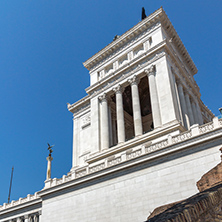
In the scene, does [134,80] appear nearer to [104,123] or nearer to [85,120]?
[104,123]

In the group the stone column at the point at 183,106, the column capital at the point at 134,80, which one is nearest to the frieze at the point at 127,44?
the column capital at the point at 134,80

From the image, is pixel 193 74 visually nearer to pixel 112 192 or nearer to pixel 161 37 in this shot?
pixel 161 37

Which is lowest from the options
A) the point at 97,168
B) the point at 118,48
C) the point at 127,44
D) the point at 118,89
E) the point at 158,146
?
the point at 97,168

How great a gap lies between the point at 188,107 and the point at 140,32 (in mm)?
13878

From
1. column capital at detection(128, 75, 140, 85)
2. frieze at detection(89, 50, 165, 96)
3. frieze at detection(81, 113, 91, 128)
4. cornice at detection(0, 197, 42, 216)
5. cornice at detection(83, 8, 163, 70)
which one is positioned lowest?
cornice at detection(0, 197, 42, 216)

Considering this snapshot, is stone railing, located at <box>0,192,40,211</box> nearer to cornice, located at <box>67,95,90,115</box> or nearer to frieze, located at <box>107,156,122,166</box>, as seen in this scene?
frieze, located at <box>107,156,122,166</box>

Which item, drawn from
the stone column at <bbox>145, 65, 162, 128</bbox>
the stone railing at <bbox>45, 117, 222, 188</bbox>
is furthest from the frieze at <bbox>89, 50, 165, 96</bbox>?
the stone railing at <bbox>45, 117, 222, 188</bbox>

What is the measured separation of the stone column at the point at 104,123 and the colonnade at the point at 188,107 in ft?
35.6

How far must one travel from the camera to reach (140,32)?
39.6 metres

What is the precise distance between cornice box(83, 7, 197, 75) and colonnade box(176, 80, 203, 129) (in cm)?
832

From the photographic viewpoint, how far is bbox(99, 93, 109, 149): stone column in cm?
3492

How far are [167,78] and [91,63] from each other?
1703cm

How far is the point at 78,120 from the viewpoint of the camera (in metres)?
45.5

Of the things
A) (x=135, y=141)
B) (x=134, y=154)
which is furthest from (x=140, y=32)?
(x=134, y=154)
